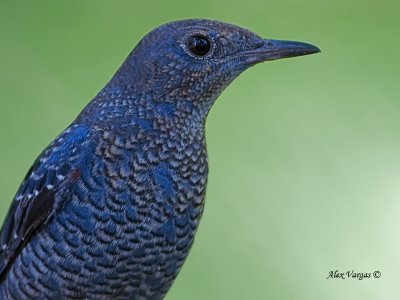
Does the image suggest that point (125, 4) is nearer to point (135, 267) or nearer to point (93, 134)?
point (93, 134)

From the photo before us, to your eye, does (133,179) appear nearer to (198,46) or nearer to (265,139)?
(198,46)

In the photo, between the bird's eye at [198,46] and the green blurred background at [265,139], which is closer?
the bird's eye at [198,46]
